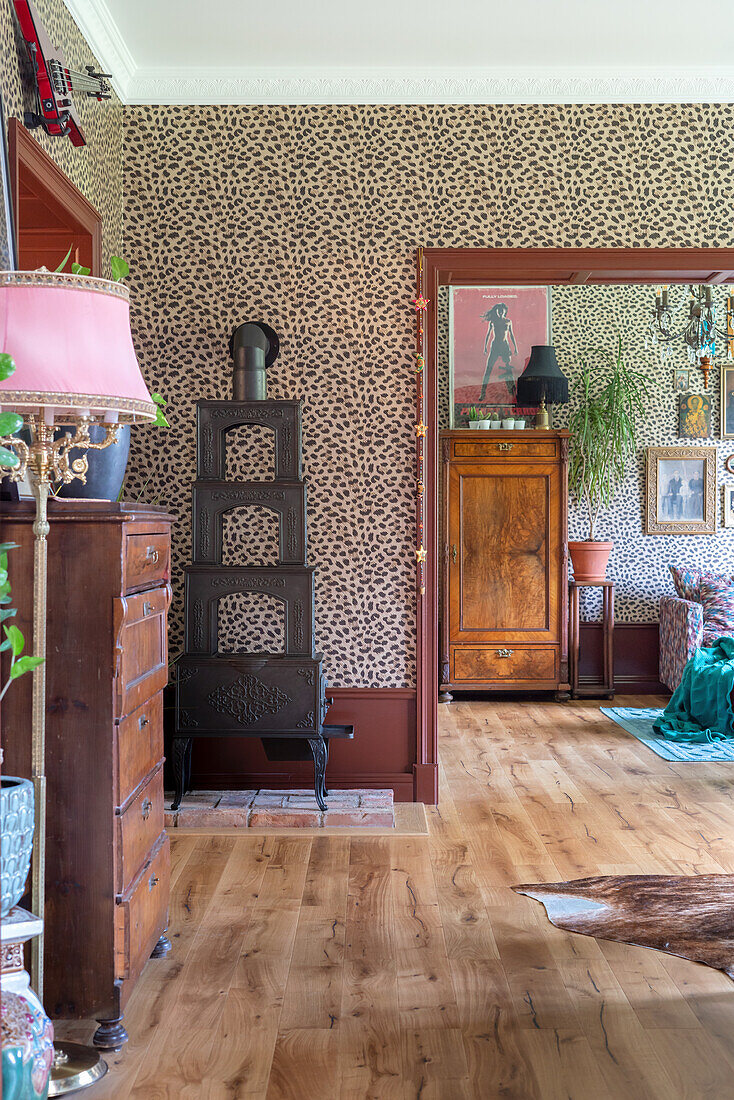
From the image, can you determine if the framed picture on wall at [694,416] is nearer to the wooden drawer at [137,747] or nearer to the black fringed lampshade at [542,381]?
the black fringed lampshade at [542,381]

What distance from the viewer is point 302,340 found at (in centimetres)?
450

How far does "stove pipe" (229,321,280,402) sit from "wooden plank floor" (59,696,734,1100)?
1896 mm

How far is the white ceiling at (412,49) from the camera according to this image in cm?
382

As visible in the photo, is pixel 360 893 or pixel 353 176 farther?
pixel 353 176

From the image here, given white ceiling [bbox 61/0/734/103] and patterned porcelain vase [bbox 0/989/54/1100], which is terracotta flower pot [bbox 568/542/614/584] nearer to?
white ceiling [bbox 61/0/734/103]

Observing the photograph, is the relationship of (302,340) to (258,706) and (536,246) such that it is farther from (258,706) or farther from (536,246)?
(258,706)

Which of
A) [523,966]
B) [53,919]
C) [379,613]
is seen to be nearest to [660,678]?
[379,613]

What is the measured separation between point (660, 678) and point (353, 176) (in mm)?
4846

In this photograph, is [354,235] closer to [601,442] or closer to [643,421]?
[601,442]

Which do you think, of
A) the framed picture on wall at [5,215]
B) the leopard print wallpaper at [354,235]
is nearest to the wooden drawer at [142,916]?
the framed picture on wall at [5,215]

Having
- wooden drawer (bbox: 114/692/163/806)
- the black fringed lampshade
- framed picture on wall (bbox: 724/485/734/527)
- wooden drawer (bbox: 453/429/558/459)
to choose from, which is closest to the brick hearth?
wooden drawer (bbox: 114/692/163/806)

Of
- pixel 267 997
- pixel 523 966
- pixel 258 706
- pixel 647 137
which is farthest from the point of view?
pixel 647 137

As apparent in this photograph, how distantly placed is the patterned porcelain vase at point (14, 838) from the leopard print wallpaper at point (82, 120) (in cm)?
211

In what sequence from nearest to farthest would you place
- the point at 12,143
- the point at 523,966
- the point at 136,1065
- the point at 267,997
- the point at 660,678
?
the point at 136,1065 → the point at 267,997 → the point at 523,966 → the point at 12,143 → the point at 660,678
